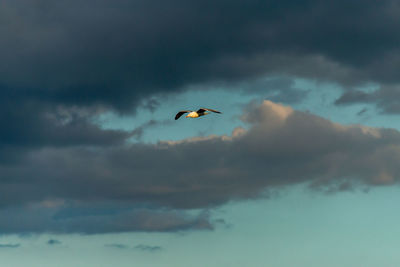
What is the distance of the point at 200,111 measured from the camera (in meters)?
146

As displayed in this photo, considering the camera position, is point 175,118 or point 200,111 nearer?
point 200,111

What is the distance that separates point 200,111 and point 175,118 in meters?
14.3

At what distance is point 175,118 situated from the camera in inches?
6206
